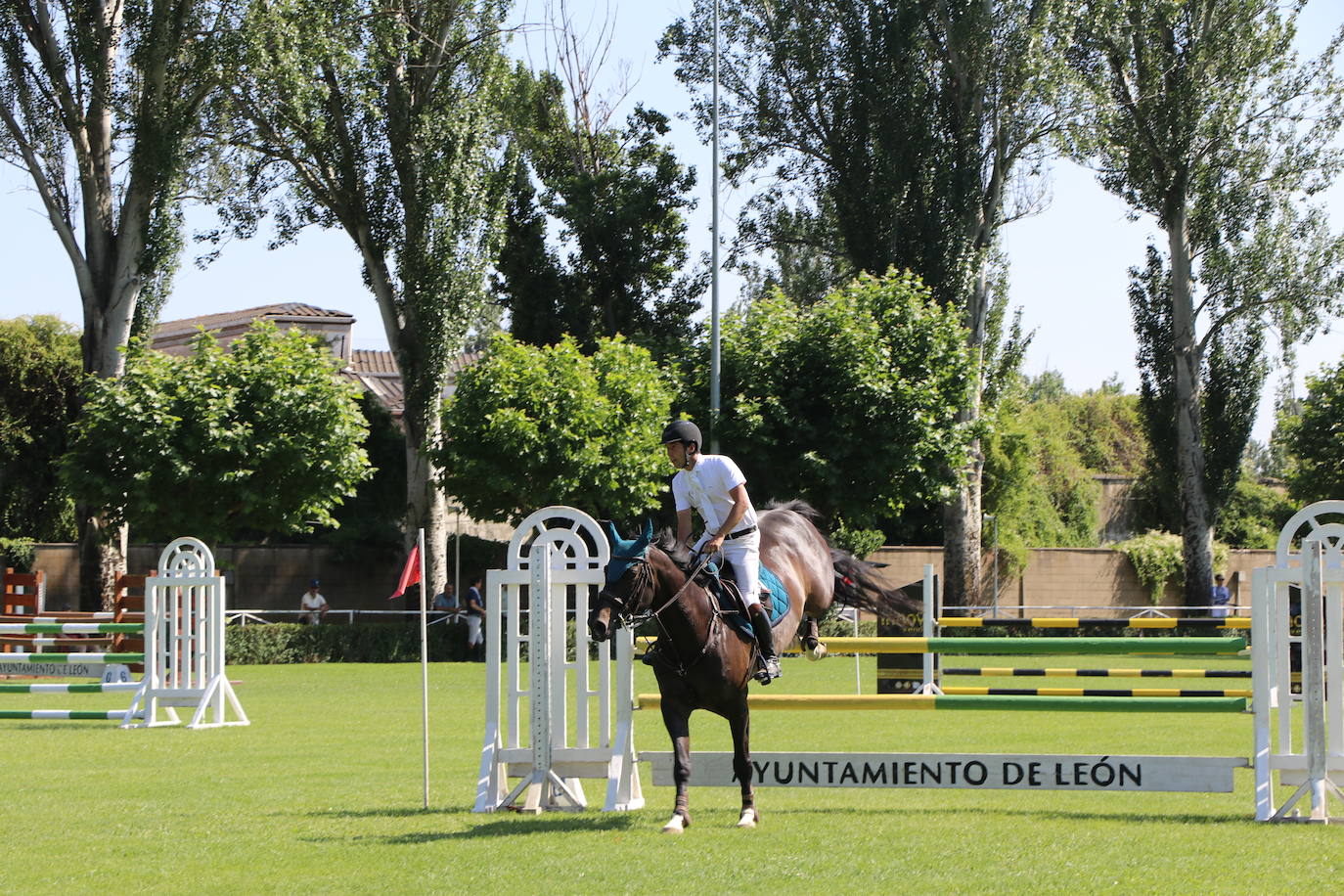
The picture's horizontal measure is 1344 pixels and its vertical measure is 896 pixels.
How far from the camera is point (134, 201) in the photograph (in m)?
31.1

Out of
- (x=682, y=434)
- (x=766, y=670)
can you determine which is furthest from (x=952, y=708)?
(x=682, y=434)

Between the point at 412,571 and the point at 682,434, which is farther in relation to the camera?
the point at 412,571

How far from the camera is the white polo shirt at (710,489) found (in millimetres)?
9609

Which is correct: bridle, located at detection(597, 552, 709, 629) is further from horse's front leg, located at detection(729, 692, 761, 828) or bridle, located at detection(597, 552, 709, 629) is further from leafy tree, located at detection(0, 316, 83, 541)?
leafy tree, located at detection(0, 316, 83, 541)

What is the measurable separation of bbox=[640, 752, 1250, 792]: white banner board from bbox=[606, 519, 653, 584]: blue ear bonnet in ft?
6.52

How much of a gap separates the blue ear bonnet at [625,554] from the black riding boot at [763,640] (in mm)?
1221

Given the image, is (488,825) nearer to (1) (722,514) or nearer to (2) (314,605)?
(1) (722,514)

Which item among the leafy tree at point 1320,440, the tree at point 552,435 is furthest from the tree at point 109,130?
the leafy tree at point 1320,440

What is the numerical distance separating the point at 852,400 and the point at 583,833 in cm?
2428

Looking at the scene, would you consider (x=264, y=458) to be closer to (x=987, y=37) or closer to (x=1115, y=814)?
(x=987, y=37)

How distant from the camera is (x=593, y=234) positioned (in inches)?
1646

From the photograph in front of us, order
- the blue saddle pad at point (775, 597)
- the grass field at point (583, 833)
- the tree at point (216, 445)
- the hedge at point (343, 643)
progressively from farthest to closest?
the hedge at point (343, 643) < the tree at point (216, 445) < the blue saddle pad at point (775, 597) < the grass field at point (583, 833)

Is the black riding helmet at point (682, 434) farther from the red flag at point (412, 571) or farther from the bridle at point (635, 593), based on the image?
the red flag at point (412, 571)

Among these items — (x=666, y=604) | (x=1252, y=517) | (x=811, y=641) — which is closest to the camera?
(x=666, y=604)
